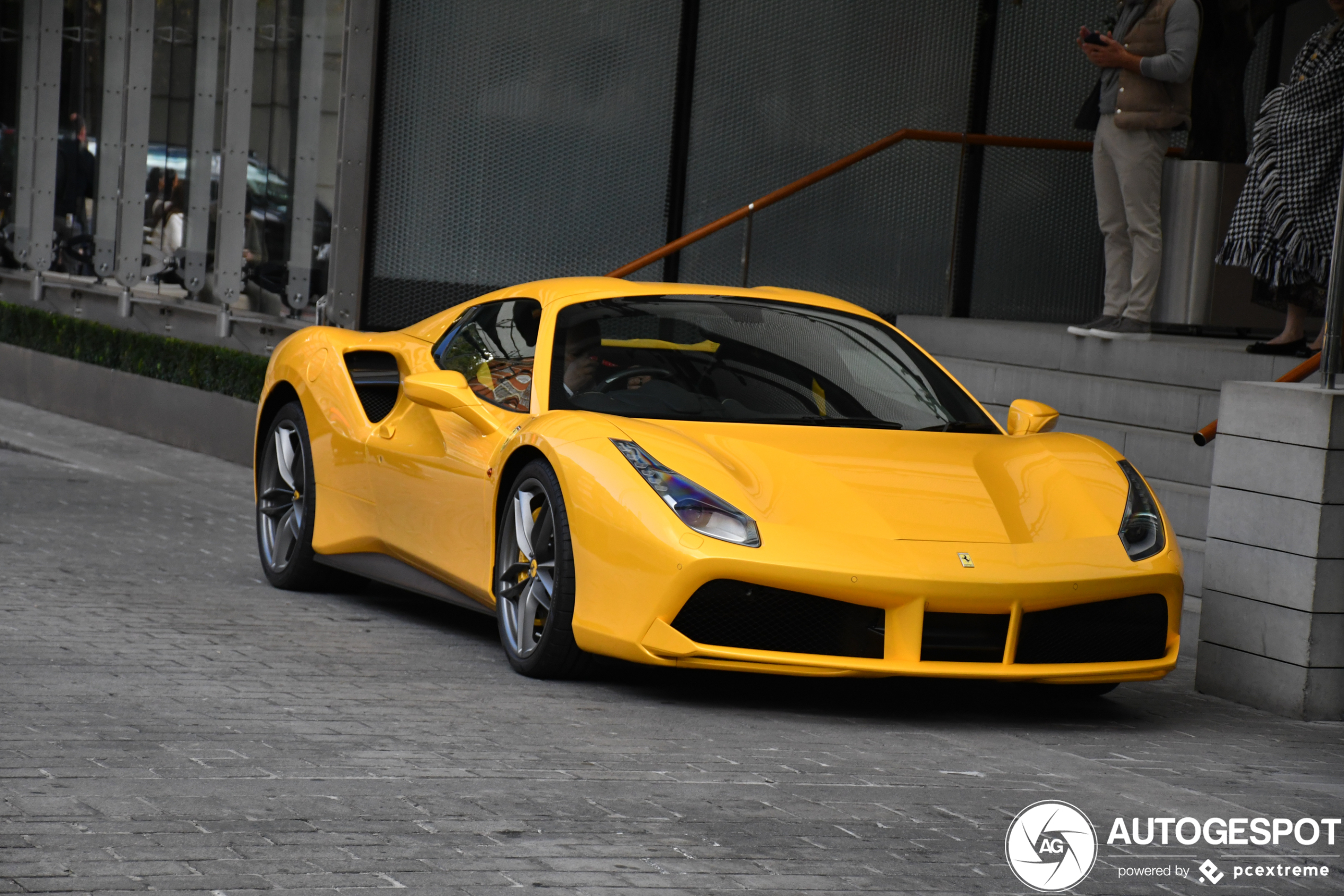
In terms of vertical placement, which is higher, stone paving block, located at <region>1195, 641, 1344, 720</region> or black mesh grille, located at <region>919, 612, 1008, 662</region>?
black mesh grille, located at <region>919, 612, 1008, 662</region>

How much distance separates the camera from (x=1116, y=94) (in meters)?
10.1

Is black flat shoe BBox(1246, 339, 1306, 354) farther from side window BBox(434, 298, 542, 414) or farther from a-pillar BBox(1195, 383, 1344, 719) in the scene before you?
side window BBox(434, 298, 542, 414)

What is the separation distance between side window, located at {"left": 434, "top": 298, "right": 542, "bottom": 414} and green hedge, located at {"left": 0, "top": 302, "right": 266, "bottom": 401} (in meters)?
4.80

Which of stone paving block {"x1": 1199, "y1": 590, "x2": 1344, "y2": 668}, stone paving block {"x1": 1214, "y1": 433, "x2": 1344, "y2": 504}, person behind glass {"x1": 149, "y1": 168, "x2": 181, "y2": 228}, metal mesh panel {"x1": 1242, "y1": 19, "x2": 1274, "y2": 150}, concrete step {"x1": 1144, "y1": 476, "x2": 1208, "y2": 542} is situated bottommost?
stone paving block {"x1": 1199, "y1": 590, "x2": 1344, "y2": 668}

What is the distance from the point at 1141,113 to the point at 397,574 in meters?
5.05

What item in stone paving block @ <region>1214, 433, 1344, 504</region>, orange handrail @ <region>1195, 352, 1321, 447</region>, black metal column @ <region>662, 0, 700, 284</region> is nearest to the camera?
stone paving block @ <region>1214, 433, 1344, 504</region>

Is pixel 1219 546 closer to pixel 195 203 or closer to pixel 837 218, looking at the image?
pixel 837 218

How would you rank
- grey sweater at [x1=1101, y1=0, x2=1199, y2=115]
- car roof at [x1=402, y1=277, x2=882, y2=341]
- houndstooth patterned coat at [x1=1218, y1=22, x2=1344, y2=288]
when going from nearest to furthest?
car roof at [x1=402, y1=277, x2=882, y2=341] < houndstooth patterned coat at [x1=1218, y1=22, x2=1344, y2=288] < grey sweater at [x1=1101, y1=0, x2=1199, y2=115]

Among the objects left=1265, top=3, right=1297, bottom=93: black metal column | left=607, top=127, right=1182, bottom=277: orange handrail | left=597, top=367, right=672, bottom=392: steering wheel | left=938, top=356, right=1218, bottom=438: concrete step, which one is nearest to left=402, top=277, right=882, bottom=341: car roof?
left=597, top=367, right=672, bottom=392: steering wheel

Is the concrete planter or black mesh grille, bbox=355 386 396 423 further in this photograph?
the concrete planter

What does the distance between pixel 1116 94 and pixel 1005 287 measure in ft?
7.83

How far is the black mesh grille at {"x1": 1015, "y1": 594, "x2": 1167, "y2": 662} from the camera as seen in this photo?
5762 millimetres

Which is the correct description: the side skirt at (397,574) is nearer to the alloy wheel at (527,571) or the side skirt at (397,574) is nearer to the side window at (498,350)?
the alloy wheel at (527,571)

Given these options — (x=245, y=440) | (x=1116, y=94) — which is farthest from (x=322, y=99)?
(x=1116, y=94)
